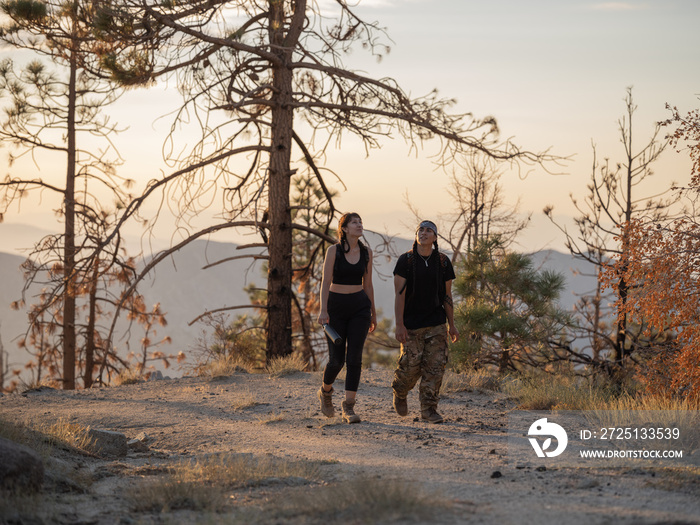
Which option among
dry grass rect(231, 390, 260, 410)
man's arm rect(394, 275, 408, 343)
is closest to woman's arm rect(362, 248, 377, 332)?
man's arm rect(394, 275, 408, 343)

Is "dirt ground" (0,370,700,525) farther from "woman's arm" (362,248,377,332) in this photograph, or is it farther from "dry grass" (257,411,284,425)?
"woman's arm" (362,248,377,332)

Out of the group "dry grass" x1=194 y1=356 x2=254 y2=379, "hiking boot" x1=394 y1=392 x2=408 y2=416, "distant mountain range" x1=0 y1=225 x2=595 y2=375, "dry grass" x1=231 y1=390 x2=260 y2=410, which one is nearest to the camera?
"hiking boot" x1=394 y1=392 x2=408 y2=416

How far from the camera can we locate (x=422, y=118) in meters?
12.8

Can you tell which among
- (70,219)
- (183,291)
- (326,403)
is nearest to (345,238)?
(326,403)

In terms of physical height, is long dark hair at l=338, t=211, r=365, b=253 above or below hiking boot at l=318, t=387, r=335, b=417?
above

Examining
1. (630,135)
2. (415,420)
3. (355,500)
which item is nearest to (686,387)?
(415,420)

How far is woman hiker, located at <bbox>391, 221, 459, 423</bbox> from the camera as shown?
7723 mm

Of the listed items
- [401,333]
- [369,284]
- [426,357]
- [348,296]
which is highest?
[369,284]

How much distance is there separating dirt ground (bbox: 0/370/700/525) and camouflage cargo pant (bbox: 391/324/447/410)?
1.69 ft

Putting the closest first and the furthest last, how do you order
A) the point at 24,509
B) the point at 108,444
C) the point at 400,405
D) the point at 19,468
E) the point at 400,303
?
the point at 24,509 → the point at 19,468 → the point at 108,444 → the point at 400,303 → the point at 400,405

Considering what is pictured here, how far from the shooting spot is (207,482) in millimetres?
5254

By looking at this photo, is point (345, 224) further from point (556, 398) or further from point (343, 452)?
point (556, 398)

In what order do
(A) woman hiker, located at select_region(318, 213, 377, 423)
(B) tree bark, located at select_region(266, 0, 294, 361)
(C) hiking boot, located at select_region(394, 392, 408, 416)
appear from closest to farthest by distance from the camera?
(A) woman hiker, located at select_region(318, 213, 377, 423), (C) hiking boot, located at select_region(394, 392, 408, 416), (B) tree bark, located at select_region(266, 0, 294, 361)

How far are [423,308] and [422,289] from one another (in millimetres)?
209
